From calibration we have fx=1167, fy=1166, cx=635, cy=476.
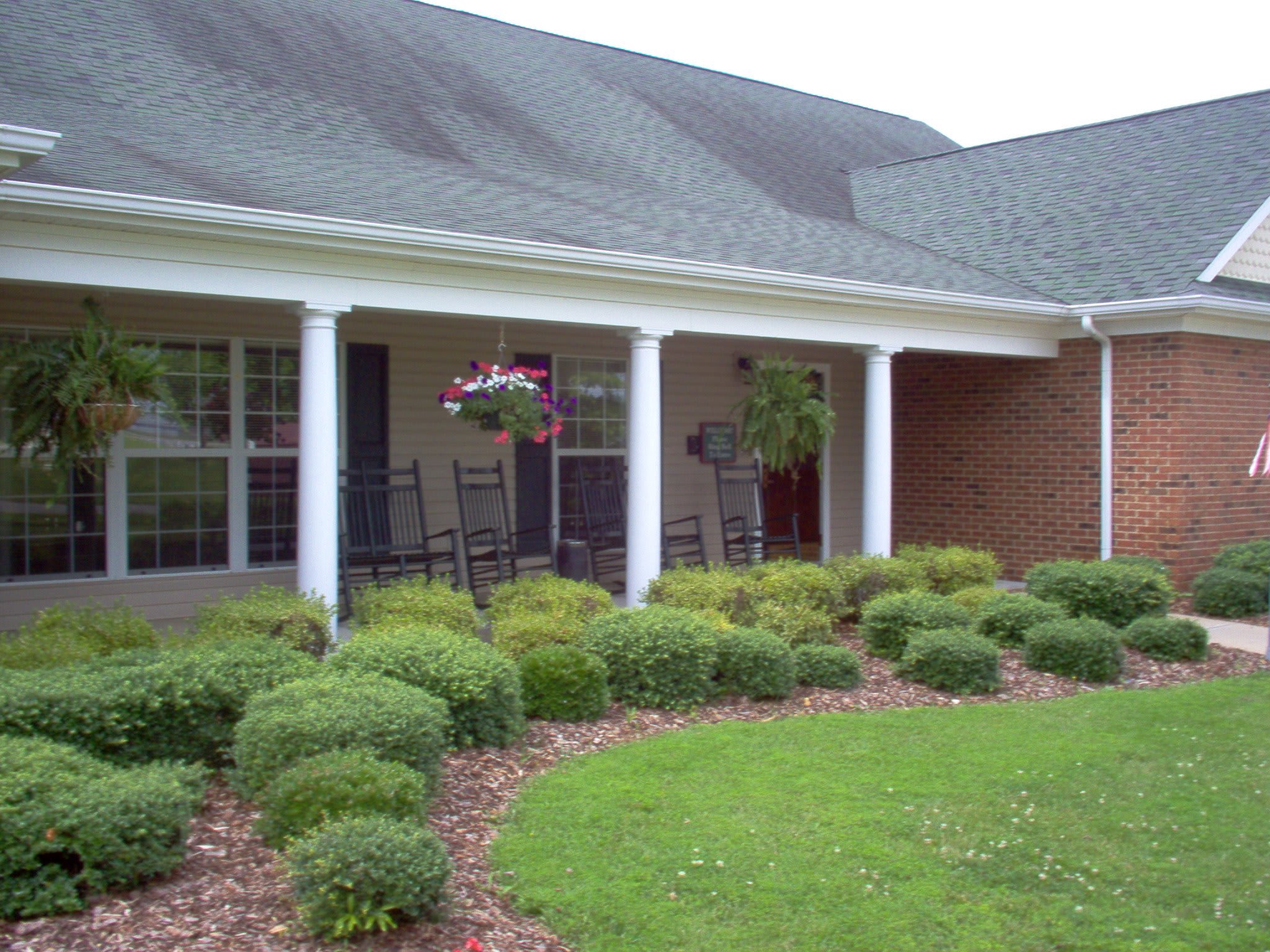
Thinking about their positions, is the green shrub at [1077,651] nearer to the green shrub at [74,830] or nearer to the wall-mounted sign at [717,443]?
the wall-mounted sign at [717,443]

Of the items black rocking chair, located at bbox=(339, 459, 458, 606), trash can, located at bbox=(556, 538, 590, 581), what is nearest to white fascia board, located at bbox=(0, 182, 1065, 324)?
black rocking chair, located at bbox=(339, 459, 458, 606)

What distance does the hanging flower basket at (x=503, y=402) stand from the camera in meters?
8.18

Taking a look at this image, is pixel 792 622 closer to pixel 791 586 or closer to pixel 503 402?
pixel 791 586

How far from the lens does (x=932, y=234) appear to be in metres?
12.5

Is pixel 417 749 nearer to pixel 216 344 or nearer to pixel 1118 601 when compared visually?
pixel 216 344

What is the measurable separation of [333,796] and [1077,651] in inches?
197

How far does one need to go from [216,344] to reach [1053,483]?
7.65 metres

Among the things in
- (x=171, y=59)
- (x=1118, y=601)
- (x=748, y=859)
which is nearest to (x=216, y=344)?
(x=171, y=59)

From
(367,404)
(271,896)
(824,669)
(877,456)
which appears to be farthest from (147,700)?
(877,456)

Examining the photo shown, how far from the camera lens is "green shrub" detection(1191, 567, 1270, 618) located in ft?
31.6

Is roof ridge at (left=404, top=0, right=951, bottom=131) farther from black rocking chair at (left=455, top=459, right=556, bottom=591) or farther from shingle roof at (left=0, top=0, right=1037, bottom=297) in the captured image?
black rocking chair at (left=455, top=459, right=556, bottom=591)

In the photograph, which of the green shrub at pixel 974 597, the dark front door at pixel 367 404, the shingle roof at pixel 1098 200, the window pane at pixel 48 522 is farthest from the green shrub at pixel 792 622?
the shingle roof at pixel 1098 200

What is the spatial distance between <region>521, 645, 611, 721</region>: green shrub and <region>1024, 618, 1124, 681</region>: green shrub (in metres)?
3.02

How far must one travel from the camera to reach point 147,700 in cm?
449
